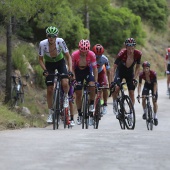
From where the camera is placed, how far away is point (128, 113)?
13.8 metres

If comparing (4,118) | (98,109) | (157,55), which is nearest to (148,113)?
(98,109)

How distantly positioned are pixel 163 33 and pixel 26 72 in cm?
3643

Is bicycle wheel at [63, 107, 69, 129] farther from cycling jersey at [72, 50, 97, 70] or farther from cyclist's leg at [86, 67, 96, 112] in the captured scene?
cycling jersey at [72, 50, 97, 70]

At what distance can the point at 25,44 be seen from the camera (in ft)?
85.3

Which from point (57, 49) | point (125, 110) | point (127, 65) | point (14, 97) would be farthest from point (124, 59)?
point (14, 97)

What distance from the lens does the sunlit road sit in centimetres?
700

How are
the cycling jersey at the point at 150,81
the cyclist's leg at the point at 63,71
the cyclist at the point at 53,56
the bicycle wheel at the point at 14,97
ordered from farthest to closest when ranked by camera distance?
the bicycle wheel at the point at 14,97 → the cycling jersey at the point at 150,81 → the cyclist's leg at the point at 63,71 → the cyclist at the point at 53,56

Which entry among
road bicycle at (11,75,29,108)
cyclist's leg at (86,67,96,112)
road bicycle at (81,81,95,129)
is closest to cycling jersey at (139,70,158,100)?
cyclist's leg at (86,67,96,112)

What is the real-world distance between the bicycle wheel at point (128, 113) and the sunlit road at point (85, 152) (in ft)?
12.3

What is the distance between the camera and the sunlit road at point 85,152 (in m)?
7.00

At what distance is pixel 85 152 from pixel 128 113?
599cm

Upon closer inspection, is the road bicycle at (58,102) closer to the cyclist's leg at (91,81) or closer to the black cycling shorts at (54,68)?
the black cycling shorts at (54,68)

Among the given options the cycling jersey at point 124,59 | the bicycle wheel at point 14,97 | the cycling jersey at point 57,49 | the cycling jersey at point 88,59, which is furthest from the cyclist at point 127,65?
the bicycle wheel at point 14,97

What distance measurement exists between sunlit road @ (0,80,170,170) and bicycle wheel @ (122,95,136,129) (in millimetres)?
3742
